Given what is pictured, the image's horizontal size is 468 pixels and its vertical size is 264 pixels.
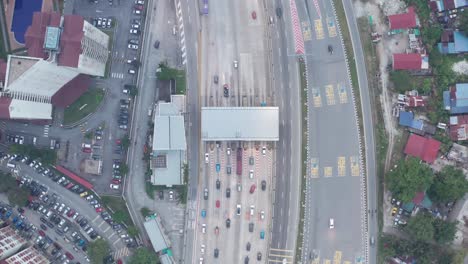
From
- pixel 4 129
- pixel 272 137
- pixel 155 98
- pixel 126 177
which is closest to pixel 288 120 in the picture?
pixel 272 137

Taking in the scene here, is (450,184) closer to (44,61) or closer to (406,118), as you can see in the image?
Answer: (406,118)

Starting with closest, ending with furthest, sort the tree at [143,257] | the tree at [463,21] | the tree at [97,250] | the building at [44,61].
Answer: the building at [44,61], the tree at [143,257], the tree at [97,250], the tree at [463,21]

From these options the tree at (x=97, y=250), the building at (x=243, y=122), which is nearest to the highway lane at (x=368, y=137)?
the building at (x=243, y=122)

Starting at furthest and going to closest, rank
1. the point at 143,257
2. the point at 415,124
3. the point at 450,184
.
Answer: the point at 415,124, the point at 143,257, the point at 450,184

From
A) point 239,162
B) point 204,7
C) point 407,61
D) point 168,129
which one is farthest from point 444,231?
point 204,7

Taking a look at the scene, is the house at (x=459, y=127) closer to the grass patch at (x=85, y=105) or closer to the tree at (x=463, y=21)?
the tree at (x=463, y=21)

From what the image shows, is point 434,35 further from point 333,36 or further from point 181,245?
point 181,245

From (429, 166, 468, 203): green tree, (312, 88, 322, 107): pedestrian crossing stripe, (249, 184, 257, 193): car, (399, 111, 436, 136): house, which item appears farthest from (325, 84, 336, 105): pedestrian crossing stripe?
(429, 166, 468, 203): green tree
